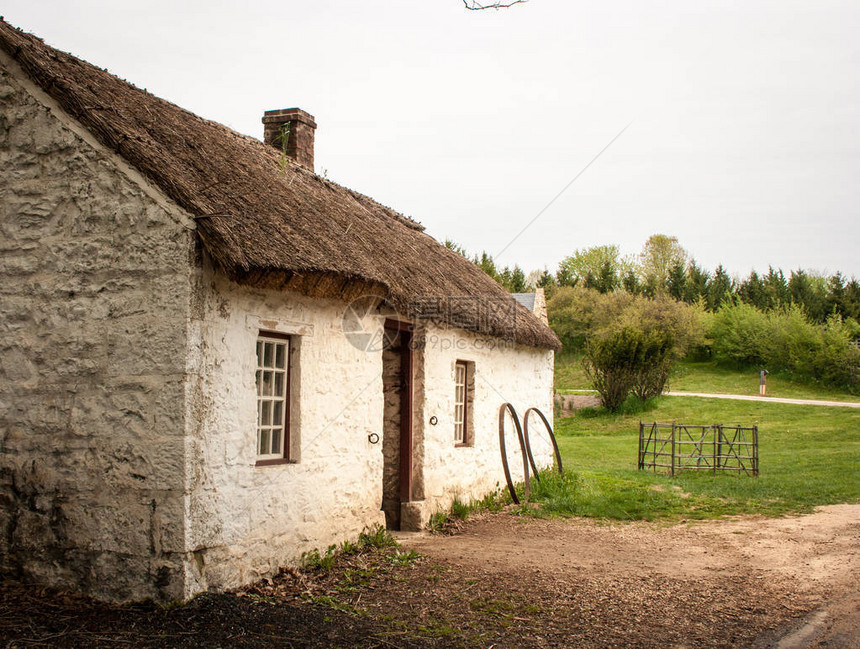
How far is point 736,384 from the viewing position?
32750 mm

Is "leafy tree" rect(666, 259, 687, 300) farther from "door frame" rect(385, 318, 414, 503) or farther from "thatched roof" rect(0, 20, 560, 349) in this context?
"door frame" rect(385, 318, 414, 503)

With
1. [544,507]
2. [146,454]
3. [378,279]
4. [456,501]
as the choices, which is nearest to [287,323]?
[378,279]

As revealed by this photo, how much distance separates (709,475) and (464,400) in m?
6.75

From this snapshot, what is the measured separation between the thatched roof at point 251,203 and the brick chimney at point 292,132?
760 millimetres


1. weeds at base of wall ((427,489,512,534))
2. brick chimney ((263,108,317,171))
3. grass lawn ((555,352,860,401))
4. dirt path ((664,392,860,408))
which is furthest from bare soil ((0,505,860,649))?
grass lawn ((555,352,860,401))

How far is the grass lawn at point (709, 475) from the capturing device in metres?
10.3

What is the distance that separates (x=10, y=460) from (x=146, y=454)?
1279 millimetres

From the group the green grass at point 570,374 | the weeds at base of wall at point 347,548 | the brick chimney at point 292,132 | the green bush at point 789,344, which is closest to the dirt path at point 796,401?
the green bush at point 789,344

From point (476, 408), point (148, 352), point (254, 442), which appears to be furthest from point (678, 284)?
point (148, 352)

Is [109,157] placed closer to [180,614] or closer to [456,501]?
[180,614]

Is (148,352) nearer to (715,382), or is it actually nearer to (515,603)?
(515,603)

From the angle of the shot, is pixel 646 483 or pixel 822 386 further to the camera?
pixel 822 386

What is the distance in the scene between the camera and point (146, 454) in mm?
5082

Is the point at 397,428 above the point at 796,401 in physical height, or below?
above
